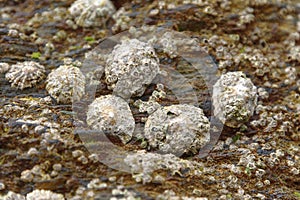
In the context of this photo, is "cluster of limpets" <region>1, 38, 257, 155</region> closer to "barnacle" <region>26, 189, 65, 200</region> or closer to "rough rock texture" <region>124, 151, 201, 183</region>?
"rough rock texture" <region>124, 151, 201, 183</region>

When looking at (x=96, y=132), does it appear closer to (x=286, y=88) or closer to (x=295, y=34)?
(x=286, y=88)

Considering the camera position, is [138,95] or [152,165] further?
[138,95]

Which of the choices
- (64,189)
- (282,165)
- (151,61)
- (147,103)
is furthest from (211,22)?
(64,189)

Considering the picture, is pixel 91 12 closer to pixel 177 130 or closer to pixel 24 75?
pixel 24 75

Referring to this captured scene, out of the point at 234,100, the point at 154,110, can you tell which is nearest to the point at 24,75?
the point at 154,110

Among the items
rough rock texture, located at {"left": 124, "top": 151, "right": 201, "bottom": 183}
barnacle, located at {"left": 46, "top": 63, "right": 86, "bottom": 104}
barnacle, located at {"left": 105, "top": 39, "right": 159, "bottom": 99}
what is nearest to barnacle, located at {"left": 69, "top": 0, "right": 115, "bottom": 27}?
barnacle, located at {"left": 105, "top": 39, "right": 159, "bottom": 99}

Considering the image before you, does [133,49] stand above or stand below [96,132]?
above

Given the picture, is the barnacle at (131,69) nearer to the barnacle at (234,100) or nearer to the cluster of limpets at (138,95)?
the cluster of limpets at (138,95)
